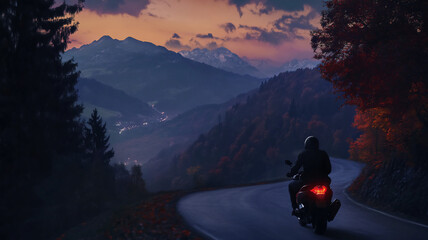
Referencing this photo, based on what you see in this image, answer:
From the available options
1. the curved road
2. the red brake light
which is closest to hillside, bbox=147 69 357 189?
the curved road

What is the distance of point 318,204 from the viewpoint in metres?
7.46

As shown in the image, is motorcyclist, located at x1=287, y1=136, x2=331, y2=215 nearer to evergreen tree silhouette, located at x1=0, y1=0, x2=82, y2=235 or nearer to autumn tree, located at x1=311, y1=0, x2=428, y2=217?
autumn tree, located at x1=311, y1=0, x2=428, y2=217

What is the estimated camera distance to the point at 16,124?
16.5 metres

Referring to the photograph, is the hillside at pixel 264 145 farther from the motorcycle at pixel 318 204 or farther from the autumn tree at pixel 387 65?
the motorcycle at pixel 318 204

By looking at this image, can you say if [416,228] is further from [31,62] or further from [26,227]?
[26,227]

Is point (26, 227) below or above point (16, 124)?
below

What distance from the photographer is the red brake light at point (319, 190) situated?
7.55 meters

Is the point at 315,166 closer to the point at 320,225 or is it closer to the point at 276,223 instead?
the point at 320,225

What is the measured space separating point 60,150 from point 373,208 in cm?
1903

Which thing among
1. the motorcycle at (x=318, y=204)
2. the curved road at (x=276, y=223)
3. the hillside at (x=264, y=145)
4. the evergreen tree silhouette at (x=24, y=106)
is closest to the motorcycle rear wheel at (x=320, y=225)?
the motorcycle at (x=318, y=204)

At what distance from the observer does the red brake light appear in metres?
7.55

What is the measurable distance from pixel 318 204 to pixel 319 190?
302mm

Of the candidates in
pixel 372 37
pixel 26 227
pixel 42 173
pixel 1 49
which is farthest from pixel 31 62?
pixel 372 37

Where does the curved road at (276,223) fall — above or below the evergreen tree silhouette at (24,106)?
below
